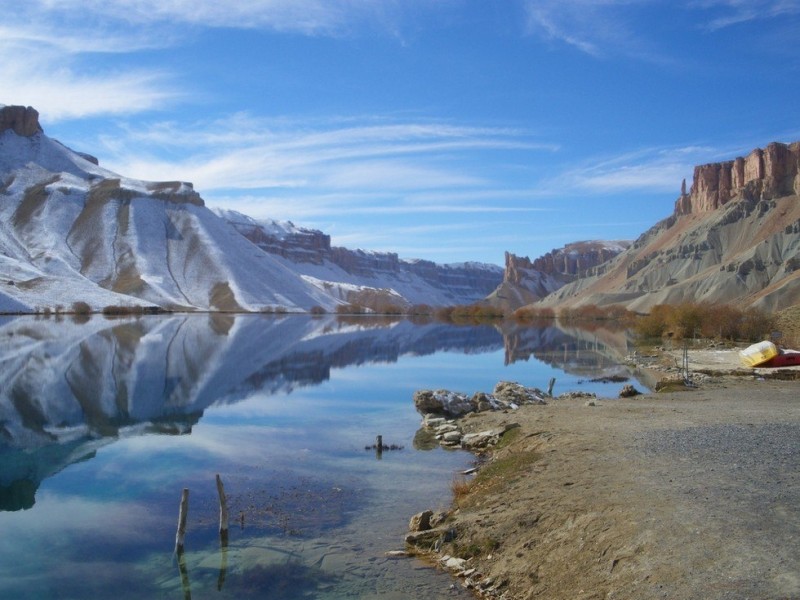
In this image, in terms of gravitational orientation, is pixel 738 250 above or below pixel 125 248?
below

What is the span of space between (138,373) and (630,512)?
1461 inches

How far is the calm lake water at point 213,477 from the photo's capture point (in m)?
12.2

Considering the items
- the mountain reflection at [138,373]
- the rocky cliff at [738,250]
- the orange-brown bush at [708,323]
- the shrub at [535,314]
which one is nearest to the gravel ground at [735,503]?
the mountain reflection at [138,373]

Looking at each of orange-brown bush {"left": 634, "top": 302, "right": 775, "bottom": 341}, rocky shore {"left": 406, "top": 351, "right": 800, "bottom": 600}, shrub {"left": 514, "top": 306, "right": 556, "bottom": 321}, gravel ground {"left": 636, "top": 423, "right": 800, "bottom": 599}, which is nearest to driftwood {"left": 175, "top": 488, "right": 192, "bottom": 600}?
rocky shore {"left": 406, "top": 351, "right": 800, "bottom": 600}

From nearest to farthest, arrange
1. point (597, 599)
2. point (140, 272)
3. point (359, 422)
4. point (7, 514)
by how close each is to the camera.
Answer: point (597, 599), point (7, 514), point (359, 422), point (140, 272)

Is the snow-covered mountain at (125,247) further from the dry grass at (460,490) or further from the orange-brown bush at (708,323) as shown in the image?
the dry grass at (460,490)

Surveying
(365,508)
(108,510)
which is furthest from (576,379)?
(108,510)

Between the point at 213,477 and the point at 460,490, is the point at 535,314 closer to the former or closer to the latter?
the point at 213,477

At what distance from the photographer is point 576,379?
144ft

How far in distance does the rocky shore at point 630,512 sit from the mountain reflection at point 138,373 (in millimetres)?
11173

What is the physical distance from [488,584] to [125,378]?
33781mm

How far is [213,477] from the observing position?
19031 millimetres

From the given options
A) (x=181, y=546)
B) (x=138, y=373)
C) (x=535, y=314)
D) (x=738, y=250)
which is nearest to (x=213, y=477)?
(x=181, y=546)

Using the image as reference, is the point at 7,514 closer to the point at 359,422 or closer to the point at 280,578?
the point at 280,578
